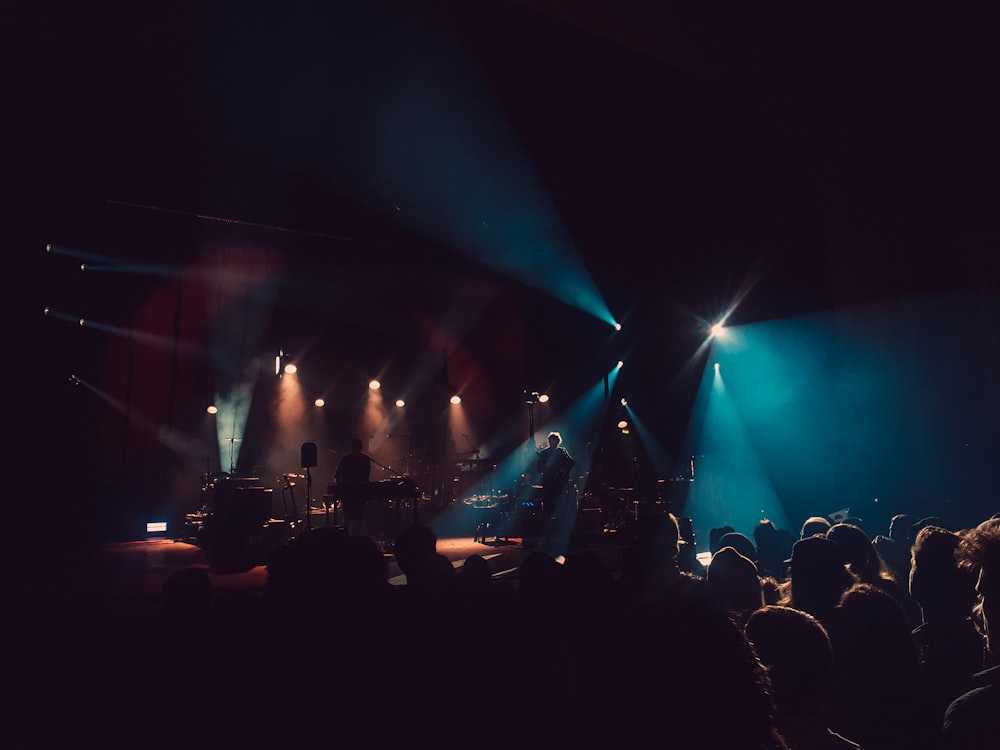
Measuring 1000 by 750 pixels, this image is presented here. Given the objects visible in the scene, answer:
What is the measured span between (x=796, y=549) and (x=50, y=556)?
5.13 meters

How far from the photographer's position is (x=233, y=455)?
1212 cm

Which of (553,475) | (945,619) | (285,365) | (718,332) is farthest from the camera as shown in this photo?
(285,365)

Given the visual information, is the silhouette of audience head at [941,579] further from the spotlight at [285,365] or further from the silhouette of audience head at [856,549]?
the spotlight at [285,365]

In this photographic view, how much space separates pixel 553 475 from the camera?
28.1 feet

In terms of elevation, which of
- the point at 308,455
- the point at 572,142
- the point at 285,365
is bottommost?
the point at 308,455

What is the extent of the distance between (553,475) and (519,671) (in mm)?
7076

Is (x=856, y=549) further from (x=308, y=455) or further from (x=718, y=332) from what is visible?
(x=718, y=332)

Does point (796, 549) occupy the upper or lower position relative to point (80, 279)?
lower

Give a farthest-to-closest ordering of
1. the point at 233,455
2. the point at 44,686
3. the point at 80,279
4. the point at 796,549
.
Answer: the point at 233,455 < the point at 80,279 < the point at 796,549 < the point at 44,686

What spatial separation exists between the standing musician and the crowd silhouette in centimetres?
641

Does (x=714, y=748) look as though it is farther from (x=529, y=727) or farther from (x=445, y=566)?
(x=445, y=566)

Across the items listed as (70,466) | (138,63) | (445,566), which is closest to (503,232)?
(138,63)

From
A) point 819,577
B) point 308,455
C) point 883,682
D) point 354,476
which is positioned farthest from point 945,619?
point 354,476

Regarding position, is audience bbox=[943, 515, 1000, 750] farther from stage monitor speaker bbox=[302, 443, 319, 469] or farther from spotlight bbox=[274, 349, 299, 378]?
spotlight bbox=[274, 349, 299, 378]
